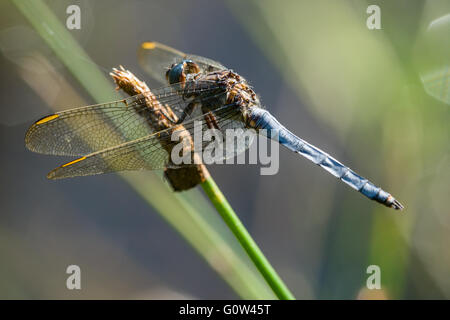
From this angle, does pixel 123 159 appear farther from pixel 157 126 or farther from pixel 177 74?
pixel 177 74

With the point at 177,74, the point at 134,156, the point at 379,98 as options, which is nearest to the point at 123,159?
the point at 134,156

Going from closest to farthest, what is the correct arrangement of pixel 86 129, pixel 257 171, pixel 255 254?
pixel 255 254 → pixel 86 129 → pixel 257 171

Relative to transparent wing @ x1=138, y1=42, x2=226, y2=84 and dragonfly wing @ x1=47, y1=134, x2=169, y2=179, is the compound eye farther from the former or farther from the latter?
dragonfly wing @ x1=47, y1=134, x2=169, y2=179

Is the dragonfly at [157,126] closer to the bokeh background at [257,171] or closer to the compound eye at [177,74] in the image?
the compound eye at [177,74]

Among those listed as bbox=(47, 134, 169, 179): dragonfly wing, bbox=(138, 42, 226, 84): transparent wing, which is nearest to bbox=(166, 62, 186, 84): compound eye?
bbox=(138, 42, 226, 84): transparent wing

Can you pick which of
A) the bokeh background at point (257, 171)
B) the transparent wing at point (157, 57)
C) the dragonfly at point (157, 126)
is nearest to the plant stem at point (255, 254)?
the dragonfly at point (157, 126)

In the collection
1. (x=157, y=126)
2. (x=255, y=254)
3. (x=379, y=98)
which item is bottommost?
(x=255, y=254)
